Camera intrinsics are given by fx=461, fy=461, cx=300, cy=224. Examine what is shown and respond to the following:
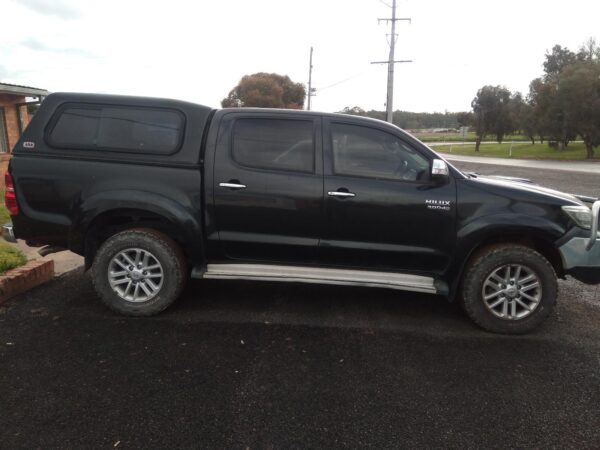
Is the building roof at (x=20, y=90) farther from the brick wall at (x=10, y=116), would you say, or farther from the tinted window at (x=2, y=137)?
the tinted window at (x=2, y=137)

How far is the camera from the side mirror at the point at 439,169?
3.92 meters

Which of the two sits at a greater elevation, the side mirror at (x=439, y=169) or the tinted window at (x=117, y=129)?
the tinted window at (x=117, y=129)

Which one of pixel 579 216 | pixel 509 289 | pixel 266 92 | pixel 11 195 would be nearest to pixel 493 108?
pixel 266 92

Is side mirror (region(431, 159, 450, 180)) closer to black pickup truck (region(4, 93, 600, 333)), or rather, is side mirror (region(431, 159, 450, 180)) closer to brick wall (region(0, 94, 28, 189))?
black pickup truck (region(4, 93, 600, 333))

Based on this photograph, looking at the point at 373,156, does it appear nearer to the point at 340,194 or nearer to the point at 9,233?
the point at 340,194

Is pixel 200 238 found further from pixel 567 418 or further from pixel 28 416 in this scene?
pixel 567 418

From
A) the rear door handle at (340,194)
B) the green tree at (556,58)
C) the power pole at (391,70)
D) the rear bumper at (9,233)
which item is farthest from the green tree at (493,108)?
the rear bumper at (9,233)

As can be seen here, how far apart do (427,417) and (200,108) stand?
3168mm

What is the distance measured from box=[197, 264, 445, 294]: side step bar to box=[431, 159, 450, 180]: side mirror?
923mm

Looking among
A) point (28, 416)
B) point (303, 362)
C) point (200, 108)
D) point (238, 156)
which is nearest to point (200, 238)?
point (238, 156)

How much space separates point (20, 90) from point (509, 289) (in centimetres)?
1434

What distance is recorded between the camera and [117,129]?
4.17 meters

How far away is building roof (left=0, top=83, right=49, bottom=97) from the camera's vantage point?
12.9 metres

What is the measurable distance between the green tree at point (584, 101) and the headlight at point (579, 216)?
35348 mm
